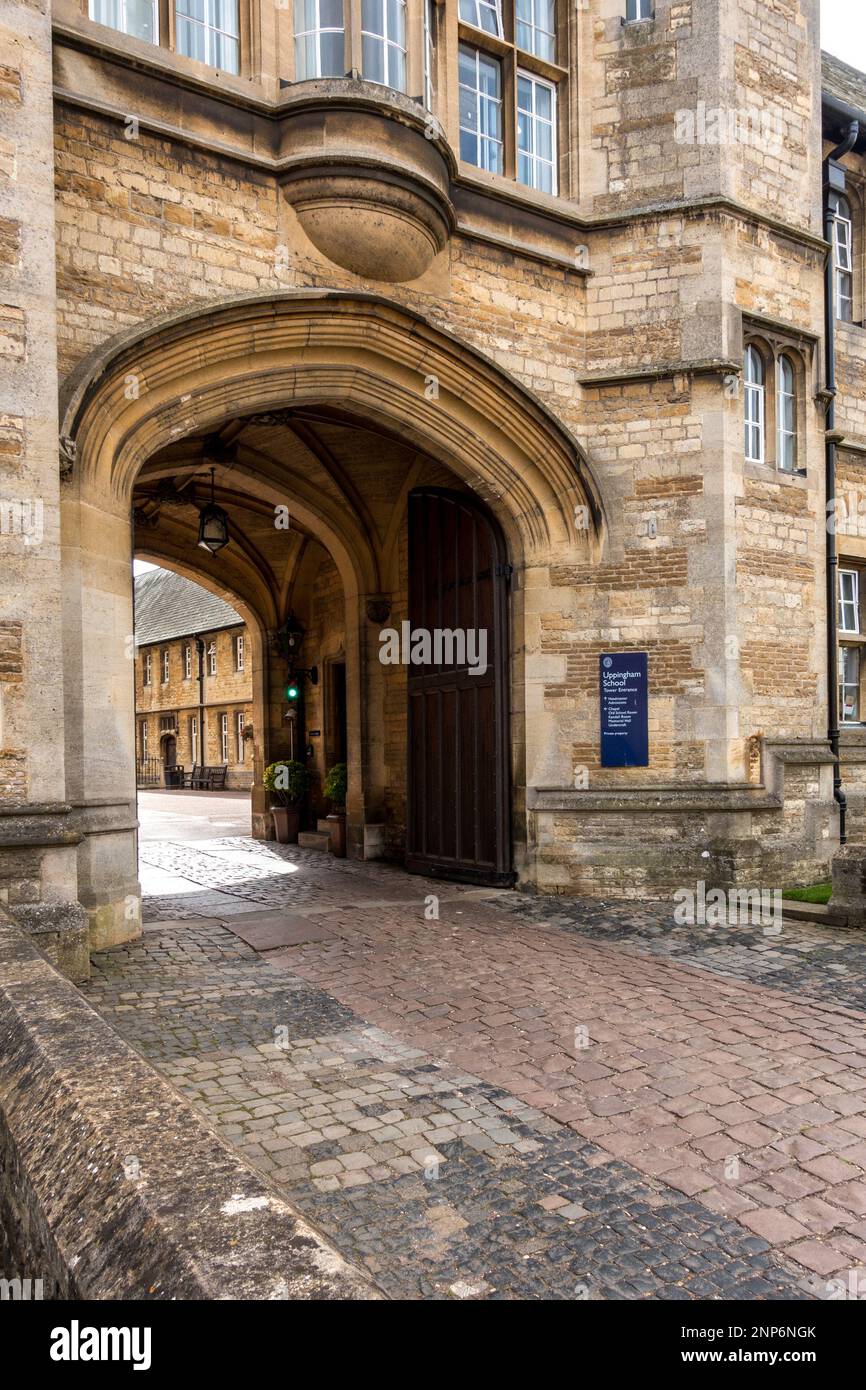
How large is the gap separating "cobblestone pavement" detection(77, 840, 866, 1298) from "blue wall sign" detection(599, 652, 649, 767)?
6.01 feet

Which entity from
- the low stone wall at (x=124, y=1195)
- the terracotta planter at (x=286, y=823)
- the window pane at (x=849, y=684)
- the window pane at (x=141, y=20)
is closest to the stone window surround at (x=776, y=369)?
the window pane at (x=849, y=684)

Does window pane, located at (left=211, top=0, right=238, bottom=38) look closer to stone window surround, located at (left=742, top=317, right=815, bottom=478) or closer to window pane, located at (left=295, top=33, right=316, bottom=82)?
window pane, located at (left=295, top=33, right=316, bottom=82)

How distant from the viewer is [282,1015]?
5008 millimetres

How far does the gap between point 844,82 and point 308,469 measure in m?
8.89

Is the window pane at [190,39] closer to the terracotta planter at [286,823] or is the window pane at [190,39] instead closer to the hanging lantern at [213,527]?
the hanging lantern at [213,527]

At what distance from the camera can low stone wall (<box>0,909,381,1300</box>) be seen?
1363 millimetres

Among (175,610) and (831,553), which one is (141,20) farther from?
(175,610)

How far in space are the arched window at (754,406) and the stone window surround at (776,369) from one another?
4cm

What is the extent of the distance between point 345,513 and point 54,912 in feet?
25.0

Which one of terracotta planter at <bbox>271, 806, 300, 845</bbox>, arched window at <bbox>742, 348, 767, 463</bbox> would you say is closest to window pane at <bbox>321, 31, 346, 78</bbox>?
arched window at <bbox>742, 348, 767, 463</bbox>

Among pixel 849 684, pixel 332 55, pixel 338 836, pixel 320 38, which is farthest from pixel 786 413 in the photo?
pixel 338 836

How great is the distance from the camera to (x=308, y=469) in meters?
11.6
